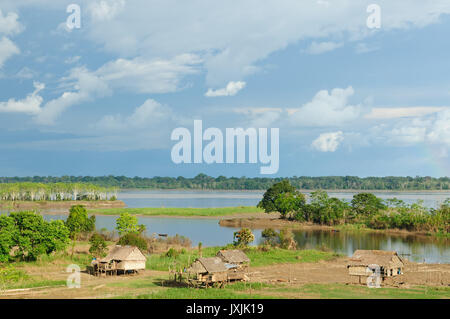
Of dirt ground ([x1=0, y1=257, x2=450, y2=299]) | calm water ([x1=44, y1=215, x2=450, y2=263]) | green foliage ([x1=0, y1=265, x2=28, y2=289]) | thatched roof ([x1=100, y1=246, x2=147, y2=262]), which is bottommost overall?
calm water ([x1=44, y1=215, x2=450, y2=263])

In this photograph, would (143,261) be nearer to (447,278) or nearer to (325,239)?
(447,278)

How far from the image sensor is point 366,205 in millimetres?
85875

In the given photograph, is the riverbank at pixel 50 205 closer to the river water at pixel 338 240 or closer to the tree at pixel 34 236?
the river water at pixel 338 240

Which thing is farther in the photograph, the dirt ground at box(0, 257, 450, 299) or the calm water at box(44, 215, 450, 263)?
the calm water at box(44, 215, 450, 263)

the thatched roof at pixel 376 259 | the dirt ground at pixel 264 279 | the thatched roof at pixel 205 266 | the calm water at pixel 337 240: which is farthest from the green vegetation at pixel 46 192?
the thatched roof at pixel 376 259

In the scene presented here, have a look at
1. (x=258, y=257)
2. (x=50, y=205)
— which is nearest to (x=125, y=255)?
(x=258, y=257)

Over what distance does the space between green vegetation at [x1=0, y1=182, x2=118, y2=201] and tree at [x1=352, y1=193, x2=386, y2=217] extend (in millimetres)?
72978

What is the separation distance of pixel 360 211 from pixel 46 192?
289 feet

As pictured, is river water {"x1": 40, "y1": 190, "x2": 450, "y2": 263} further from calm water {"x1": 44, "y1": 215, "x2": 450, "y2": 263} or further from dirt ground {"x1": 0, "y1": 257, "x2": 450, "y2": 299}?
dirt ground {"x1": 0, "y1": 257, "x2": 450, "y2": 299}

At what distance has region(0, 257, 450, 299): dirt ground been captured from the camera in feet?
98.2

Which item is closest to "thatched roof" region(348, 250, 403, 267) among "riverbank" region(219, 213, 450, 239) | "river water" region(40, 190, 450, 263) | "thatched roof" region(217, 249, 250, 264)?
"thatched roof" region(217, 249, 250, 264)

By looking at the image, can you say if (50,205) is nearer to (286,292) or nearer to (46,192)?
(46,192)

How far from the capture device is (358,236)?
235 ft

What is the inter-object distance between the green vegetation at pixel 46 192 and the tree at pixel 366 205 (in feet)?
239
